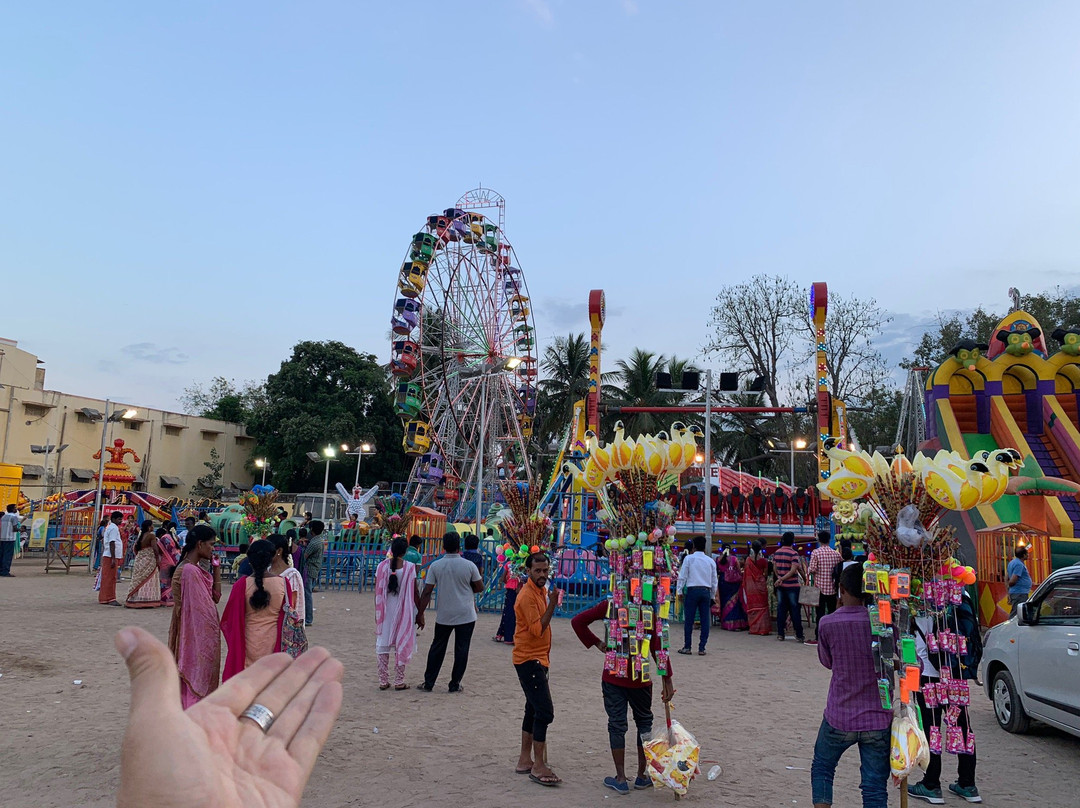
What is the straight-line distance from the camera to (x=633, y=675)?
5074mm

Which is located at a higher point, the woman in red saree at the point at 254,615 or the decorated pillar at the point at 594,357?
the decorated pillar at the point at 594,357

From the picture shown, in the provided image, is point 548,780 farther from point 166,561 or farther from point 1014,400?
point 1014,400

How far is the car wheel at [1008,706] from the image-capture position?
6.71 meters

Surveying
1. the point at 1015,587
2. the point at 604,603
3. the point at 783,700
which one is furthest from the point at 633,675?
the point at 1015,587

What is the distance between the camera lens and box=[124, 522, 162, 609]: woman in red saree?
42.6 ft

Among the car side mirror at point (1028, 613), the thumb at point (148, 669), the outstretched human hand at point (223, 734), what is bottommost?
the car side mirror at point (1028, 613)

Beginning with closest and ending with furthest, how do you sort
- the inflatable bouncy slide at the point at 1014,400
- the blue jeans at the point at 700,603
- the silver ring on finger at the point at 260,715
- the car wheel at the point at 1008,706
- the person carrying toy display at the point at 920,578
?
the silver ring on finger at the point at 260,715, the person carrying toy display at the point at 920,578, the car wheel at the point at 1008,706, the blue jeans at the point at 700,603, the inflatable bouncy slide at the point at 1014,400

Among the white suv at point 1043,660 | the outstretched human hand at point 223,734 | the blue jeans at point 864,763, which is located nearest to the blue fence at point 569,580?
the white suv at point 1043,660

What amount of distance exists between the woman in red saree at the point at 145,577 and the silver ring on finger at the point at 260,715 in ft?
43.4

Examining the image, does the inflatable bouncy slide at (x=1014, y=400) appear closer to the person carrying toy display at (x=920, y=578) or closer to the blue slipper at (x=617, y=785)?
the person carrying toy display at (x=920, y=578)

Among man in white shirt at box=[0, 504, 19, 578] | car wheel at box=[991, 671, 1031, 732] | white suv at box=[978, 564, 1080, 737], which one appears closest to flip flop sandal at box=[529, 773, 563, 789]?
white suv at box=[978, 564, 1080, 737]

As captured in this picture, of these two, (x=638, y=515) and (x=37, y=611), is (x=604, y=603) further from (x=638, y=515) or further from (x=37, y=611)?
(x=37, y=611)

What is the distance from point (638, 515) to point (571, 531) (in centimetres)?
1081

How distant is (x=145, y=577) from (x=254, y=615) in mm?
9440
